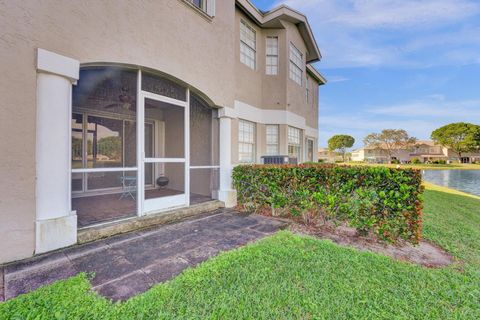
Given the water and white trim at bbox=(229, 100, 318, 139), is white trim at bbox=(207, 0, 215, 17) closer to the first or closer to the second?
white trim at bbox=(229, 100, 318, 139)

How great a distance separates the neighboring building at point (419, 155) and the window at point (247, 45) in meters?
62.7

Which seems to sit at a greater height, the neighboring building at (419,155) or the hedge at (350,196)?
the neighboring building at (419,155)

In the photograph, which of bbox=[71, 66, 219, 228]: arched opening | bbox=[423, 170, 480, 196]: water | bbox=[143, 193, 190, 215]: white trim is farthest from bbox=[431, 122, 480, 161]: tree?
bbox=[143, 193, 190, 215]: white trim

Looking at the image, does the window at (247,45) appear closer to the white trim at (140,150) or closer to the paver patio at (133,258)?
the white trim at (140,150)

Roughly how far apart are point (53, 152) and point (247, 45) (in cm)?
762

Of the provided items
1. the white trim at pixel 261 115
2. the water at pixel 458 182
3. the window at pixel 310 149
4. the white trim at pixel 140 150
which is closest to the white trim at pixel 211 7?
the white trim at pixel 261 115

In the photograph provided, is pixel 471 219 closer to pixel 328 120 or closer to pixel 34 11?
pixel 34 11

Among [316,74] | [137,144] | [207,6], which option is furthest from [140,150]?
[316,74]

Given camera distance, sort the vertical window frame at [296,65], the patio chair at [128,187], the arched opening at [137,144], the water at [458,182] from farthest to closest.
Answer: the water at [458,182] < the vertical window frame at [296,65] < the patio chair at [128,187] < the arched opening at [137,144]

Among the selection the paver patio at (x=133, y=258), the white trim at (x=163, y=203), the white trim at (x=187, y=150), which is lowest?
the paver patio at (x=133, y=258)

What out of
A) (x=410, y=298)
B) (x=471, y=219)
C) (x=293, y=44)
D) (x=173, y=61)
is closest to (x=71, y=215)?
(x=173, y=61)

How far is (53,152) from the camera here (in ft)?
11.0

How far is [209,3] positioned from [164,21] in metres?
2.07

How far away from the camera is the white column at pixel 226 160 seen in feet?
22.1
